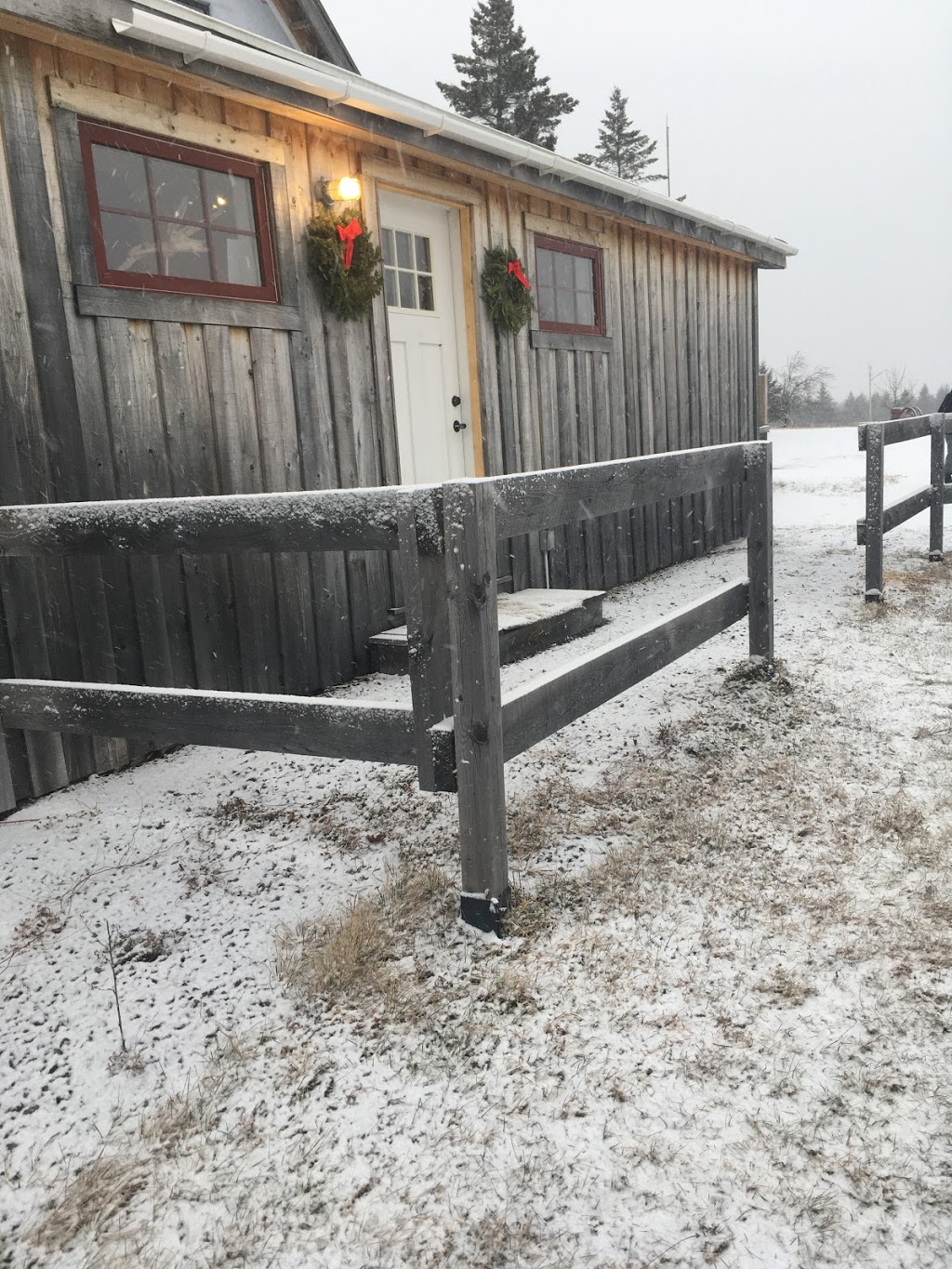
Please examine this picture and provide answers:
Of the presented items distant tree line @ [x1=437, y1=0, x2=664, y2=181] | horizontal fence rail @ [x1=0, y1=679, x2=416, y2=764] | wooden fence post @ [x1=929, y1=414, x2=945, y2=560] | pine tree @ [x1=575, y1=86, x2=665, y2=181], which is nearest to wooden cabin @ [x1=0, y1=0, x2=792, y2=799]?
horizontal fence rail @ [x1=0, y1=679, x2=416, y2=764]

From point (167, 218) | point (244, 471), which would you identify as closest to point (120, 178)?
point (167, 218)

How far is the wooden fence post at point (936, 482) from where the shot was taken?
23.4 ft

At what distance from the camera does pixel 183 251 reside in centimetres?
399

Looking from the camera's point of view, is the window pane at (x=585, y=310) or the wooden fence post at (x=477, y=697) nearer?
the wooden fence post at (x=477, y=697)

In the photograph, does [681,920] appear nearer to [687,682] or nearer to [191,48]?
[687,682]

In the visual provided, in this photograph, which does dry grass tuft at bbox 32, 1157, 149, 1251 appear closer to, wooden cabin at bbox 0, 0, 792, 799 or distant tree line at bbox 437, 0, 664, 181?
wooden cabin at bbox 0, 0, 792, 799

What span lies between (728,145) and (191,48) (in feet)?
702

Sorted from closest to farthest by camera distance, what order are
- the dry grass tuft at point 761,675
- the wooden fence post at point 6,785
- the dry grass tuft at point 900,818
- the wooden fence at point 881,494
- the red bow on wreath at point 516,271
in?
the dry grass tuft at point 900,818 < the wooden fence post at point 6,785 < the dry grass tuft at point 761,675 < the wooden fence at point 881,494 < the red bow on wreath at point 516,271

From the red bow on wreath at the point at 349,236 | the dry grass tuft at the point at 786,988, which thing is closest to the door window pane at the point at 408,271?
the red bow on wreath at the point at 349,236

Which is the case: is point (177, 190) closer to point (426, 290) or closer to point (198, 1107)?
point (426, 290)

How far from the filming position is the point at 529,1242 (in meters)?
1.49

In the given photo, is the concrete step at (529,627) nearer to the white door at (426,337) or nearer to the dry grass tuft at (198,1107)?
the white door at (426,337)

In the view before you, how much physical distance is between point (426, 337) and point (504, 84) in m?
26.1

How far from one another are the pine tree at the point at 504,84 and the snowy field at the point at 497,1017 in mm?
28181
